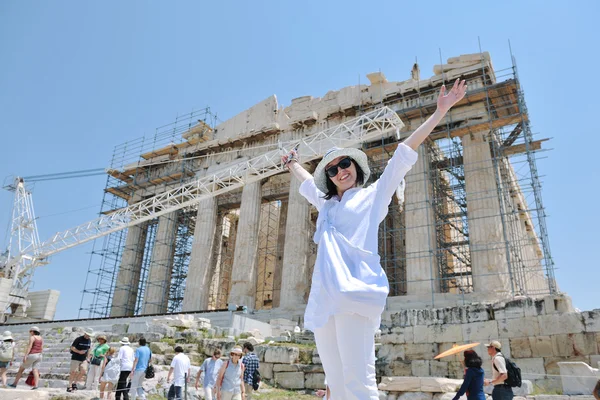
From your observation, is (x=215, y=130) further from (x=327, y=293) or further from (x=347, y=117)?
(x=327, y=293)

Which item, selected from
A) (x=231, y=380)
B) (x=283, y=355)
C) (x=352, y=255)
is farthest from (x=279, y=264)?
(x=352, y=255)

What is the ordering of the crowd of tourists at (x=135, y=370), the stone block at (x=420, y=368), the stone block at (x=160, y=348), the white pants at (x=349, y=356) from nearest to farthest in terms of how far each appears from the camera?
the white pants at (x=349, y=356), the crowd of tourists at (x=135, y=370), the stone block at (x=420, y=368), the stone block at (x=160, y=348)

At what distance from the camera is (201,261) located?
90.2 ft

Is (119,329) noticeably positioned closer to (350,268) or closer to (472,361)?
(472,361)

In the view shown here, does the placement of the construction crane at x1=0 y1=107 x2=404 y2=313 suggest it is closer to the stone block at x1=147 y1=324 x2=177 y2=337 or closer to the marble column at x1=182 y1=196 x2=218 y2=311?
the marble column at x1=182 y1=196 x2=218 y2=311

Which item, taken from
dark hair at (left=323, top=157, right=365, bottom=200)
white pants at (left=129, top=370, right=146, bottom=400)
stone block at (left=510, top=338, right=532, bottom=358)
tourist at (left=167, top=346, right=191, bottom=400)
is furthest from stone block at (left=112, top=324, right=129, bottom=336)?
dark hair at (left=323, top=157, right=365, bottom=200)

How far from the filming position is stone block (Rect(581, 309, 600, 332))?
10.0 meters

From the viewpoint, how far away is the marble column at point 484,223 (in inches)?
790

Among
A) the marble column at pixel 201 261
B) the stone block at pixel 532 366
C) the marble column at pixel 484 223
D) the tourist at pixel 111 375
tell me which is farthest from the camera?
the marble column at pixel 201 261

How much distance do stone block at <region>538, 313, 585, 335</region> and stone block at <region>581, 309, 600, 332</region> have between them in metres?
0.08

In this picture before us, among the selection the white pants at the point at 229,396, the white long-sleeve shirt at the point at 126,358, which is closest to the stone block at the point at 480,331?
the white pants at the point at 229,396

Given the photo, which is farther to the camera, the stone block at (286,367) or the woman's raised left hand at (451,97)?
the stone block at (286,367)

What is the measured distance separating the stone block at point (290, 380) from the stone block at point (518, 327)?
14.7 ft

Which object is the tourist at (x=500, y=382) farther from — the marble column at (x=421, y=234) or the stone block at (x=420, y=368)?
the marble column at (x=421, y=234)
